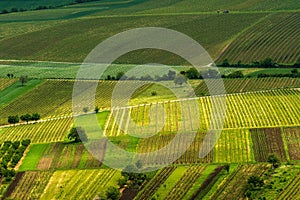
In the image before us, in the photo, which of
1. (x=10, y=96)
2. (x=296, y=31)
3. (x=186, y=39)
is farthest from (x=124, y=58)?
(x=296, y=31)

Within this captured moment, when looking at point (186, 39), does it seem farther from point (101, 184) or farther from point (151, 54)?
point (101, 184)

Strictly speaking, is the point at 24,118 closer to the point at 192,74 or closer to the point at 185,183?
the point at 192,74

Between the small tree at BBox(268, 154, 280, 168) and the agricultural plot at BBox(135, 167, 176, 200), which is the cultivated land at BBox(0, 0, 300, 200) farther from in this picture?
the small tree at BBox(268, 154, 280, 168)

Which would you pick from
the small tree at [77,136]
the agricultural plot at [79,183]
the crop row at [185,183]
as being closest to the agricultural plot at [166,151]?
the crop row at [185,183]

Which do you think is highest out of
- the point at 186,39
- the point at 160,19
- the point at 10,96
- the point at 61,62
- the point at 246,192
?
the point at 160,19

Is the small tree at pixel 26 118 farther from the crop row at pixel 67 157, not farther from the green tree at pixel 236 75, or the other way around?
the green tree at pixel 236 75

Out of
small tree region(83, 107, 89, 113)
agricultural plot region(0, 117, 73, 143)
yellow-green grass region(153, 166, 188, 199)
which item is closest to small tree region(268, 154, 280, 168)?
yellow-green grass region(153, 166, 188, 199)
